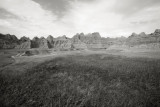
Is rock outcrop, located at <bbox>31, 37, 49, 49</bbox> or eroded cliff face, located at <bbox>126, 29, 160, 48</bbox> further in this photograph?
rock outcrop, located at <bbox>31, 37, 49, 49</bbox>

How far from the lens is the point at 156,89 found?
5.77 m

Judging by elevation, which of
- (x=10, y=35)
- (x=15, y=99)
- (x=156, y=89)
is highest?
(x=10, y=35)

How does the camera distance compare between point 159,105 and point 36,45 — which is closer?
point 159,105

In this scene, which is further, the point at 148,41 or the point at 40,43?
the point at 40,43

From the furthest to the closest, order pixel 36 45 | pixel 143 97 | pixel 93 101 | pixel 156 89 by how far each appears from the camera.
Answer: pixel 36 45, pixel 156 89, pixel 143 97, pixel 93 101

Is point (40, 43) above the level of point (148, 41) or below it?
above

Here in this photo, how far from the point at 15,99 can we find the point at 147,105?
699 cm

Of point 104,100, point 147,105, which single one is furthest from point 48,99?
point 147,105

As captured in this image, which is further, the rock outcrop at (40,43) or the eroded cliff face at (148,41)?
the rock outcrop at (40,43)

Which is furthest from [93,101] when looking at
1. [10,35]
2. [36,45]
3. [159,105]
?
[10,35]

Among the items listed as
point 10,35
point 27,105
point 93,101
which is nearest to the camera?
point 27,105

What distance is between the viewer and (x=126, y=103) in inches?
172

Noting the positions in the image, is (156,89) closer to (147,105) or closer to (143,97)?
(143,97)

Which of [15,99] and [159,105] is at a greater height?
[15,99]
